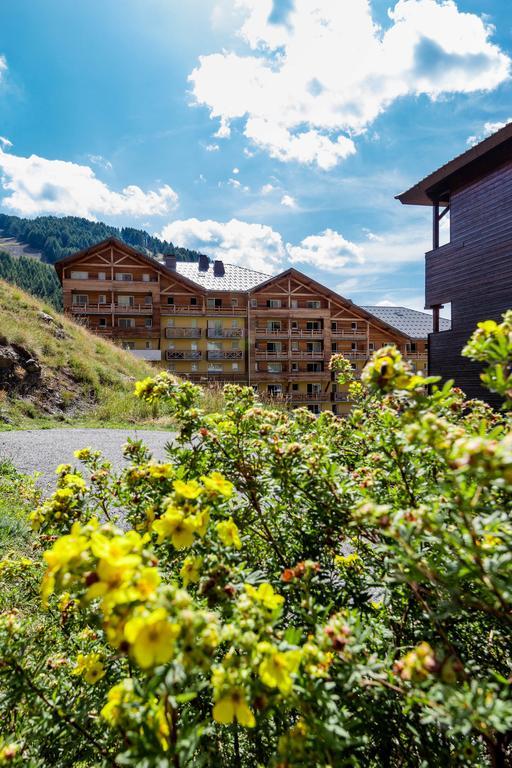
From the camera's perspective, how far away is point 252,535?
5.67 feet

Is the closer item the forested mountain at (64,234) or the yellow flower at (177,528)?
the yellow flower at (177,528)

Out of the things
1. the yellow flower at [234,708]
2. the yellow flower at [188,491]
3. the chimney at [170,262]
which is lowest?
the yellow flower at [234,708]

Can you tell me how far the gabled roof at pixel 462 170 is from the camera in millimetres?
9938

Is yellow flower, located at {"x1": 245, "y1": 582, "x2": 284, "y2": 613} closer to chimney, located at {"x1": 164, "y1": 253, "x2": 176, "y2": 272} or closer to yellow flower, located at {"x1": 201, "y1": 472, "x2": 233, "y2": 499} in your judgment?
yellow flower, located at {"x1": 201, "y1": 472, "x2": 233, "y2": 499}

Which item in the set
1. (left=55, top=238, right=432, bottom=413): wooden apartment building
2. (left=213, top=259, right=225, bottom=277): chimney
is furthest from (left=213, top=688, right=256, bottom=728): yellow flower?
(left=213, top=259, right=225, bottom=277): chimney

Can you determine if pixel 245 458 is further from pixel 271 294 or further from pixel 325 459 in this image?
pixel 271 294

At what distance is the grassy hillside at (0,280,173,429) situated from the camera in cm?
1082

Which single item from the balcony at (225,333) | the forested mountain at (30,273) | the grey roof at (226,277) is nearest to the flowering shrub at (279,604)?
the balcony at (225,333)

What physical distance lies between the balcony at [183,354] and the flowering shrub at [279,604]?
28.0m

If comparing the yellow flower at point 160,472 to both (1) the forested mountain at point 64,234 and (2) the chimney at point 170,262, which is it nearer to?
(2) the chimney at point 170,262

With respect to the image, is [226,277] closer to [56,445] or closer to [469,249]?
[469,249]

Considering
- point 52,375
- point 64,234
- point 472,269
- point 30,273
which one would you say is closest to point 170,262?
point 52,375

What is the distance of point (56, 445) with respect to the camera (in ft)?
25.2

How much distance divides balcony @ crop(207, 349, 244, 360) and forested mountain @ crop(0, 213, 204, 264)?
118 meters
